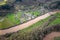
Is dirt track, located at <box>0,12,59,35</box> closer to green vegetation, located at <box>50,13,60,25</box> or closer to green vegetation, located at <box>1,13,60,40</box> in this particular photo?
green vegetation, located at <box>1,13,60,40</box>

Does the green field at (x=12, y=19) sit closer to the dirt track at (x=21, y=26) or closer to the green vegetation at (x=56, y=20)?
the dirt track at (x=21, y=26)

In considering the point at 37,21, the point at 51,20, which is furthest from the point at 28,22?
the point at 51,20

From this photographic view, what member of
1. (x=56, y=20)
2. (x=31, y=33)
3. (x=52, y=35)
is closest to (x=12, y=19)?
(x=31, y=33)

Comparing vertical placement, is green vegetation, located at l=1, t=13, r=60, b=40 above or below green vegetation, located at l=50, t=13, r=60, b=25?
above

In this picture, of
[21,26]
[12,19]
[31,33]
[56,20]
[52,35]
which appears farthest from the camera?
[56,20]

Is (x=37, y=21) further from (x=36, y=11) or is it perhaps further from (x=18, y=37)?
(x=18, y=37)

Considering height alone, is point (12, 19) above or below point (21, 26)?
above

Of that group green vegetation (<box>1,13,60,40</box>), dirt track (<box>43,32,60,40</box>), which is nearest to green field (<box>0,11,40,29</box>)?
green vegetation (<box>1,13,60,40</box>)

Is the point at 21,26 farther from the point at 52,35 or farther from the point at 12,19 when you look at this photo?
the point at 52,35

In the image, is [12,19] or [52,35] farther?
[12,19]

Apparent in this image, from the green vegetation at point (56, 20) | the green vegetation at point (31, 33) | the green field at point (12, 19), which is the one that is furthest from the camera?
the green vegetation at point (56, 20)

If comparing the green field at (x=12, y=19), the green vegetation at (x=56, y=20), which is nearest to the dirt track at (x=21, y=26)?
the green field at (x=12, y=19)
